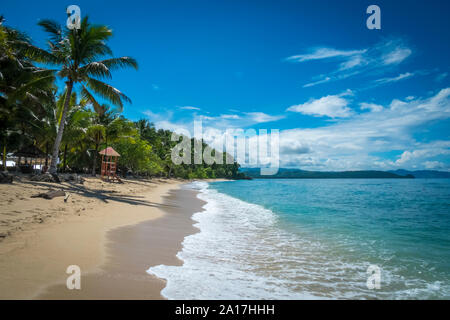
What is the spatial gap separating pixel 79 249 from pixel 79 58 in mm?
12774

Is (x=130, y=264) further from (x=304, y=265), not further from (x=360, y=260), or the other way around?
(x=360, y=260)

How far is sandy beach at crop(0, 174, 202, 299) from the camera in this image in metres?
3.06

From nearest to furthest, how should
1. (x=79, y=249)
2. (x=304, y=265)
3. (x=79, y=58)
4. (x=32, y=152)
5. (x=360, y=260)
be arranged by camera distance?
(x=79, y=249) → (x=304, y=265) → (x=360, y=260) → (x=79, y=58) → (x=32, y=152)

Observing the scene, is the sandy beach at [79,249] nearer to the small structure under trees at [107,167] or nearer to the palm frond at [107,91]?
the palm frond at [107,91]

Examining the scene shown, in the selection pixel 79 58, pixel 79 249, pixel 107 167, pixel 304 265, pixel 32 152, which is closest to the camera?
pixel 79 249

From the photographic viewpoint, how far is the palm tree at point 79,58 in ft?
42.8

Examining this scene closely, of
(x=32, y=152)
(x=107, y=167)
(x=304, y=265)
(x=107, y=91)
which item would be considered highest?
(x=107, y=91)

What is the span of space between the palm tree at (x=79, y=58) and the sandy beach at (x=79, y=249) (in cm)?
760

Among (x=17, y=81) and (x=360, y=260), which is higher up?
(x=17, y=81)

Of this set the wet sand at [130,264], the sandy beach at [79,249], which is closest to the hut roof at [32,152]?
the sandy beach at [79,249]

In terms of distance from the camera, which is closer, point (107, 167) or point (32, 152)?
point (107, 167)

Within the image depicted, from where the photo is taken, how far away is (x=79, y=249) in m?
4.51

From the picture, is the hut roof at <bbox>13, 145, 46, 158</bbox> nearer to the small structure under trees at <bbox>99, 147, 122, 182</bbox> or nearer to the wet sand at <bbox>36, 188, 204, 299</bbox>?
the small structure under trees at <bbox>99, 147, 122, 182</bbox>

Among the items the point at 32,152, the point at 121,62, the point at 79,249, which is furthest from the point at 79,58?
the point at 32,152
